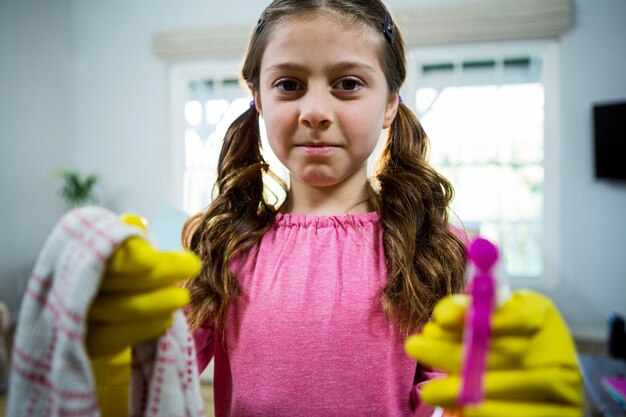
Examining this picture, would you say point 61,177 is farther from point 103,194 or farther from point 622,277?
point 622,277

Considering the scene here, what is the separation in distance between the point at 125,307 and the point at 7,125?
11.8ft

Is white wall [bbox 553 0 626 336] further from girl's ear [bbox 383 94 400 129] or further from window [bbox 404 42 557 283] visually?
girl's ear [bbox 383 94 400 129]

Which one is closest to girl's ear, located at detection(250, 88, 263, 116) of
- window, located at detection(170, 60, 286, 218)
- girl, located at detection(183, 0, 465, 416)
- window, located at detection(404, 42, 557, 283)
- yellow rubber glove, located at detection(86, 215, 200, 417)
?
girl, located at detection(183, 0, 465, 416)

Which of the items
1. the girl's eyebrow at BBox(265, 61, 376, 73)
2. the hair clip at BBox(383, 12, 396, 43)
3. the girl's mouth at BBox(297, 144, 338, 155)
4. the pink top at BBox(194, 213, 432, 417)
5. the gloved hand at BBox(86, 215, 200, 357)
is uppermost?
the hair clip at BBox(383, 12, 396, 43)

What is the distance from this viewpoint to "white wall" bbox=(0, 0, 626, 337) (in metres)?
3.10

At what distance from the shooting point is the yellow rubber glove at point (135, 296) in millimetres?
379

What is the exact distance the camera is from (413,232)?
28.5 inches

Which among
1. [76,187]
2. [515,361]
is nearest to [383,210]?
[515,361]

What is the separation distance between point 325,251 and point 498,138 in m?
2.90

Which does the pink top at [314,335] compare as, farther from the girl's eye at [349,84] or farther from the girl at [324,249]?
the girl's eye at [349,84]

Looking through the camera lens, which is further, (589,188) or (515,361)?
(589,188)

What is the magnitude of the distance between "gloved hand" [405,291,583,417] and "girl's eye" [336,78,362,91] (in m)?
0.36

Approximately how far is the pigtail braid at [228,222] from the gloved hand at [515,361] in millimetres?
377

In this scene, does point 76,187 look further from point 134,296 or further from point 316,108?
point 134,296
